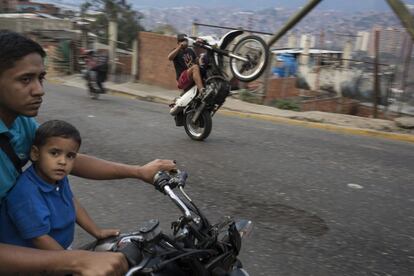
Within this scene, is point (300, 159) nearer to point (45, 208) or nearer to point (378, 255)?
point (378, 255)

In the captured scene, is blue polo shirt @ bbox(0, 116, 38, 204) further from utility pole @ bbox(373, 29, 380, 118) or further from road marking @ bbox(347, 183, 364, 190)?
utility pole @ bbox(373, 29, 380, 118)

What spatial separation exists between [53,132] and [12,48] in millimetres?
377

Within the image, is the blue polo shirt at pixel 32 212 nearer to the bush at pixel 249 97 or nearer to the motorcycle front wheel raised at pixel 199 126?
the motorcycle front wheel raised at pixel 199 126

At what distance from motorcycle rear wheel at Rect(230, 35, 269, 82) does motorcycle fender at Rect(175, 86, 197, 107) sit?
6.41 ft

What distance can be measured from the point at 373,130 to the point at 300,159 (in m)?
3.43

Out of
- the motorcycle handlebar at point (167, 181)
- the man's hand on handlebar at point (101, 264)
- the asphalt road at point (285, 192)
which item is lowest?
the asphalt road at point (285, 192)

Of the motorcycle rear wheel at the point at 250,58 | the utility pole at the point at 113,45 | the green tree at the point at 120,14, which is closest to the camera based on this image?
the motorcycle rear wheel at the point at 250,58

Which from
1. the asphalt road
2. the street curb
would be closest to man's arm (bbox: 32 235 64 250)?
the asphalt road

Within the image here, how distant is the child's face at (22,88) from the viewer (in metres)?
1.93

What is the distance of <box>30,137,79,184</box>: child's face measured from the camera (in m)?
2.05

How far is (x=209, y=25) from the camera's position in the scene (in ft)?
47.0

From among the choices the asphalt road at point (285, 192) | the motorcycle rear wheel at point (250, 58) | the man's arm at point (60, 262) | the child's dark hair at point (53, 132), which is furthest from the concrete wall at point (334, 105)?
the man's arm at point (60, 262)

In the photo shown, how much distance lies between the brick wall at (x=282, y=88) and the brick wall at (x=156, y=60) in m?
3.49

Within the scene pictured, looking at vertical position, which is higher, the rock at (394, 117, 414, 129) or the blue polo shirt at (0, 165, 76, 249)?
the blue polo shirt at (0, 165, 76, 249)
